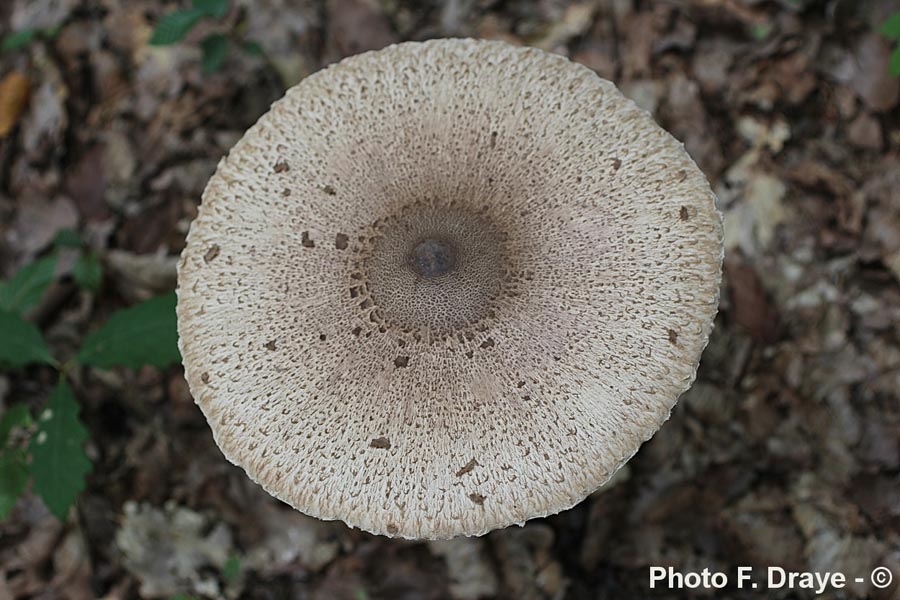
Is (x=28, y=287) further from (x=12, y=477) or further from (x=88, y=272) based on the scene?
(x=12, y=477)

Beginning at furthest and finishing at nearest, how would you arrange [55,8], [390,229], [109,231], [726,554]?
[55,8], [109,231], [726,554], [390,229]

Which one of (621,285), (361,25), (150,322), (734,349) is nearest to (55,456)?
(150,322)

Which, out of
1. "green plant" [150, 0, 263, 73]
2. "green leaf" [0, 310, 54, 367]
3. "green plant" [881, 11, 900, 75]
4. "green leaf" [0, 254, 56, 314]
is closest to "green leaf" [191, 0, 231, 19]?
"green plant" [150, 0, 263, 73]

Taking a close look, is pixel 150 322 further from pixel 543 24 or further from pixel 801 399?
pixel 801 399

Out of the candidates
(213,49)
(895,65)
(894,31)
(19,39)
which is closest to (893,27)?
(894,31)

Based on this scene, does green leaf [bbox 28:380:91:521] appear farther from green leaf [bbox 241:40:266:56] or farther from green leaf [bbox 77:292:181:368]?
green leaf [bbox 241:40:266:56]

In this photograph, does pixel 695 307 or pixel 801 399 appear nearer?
pixel 695 307
